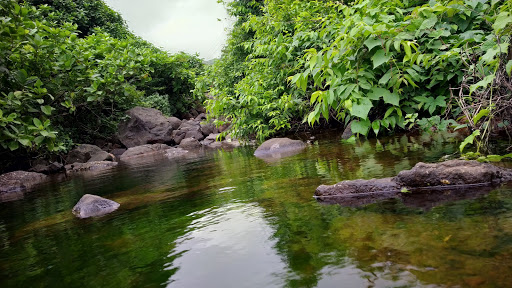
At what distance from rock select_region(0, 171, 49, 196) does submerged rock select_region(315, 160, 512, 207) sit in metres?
5.99

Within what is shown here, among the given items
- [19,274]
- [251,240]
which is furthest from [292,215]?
[19,274]

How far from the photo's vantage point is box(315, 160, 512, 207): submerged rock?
1832 millimetres

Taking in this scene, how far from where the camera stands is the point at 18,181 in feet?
20.9

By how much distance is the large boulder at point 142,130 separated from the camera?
12.2 metres

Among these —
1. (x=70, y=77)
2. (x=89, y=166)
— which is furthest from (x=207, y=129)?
(x=70, y=77)

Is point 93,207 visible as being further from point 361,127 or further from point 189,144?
point 189,144

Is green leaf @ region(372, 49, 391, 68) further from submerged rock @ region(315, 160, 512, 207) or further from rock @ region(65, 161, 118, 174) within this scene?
rock @ region(65, 161, 118, 174)

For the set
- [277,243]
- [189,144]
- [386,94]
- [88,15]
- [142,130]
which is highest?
[88,15]

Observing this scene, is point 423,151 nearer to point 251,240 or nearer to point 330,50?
point 330,50

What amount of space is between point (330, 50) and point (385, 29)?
1.78 ft

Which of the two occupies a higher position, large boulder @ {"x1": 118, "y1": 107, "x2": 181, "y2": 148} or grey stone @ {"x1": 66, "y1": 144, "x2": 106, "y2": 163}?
large boulder @ {"x1": 118, "y1": 107, "x2": 181, "y2": 148}

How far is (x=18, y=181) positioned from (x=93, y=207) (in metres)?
4.73

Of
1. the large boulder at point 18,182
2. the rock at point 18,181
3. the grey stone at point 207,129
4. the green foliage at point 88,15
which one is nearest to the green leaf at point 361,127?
the large boulder at point 18,182

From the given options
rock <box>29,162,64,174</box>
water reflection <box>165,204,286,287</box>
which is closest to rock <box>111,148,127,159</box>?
rock <box>29,162,64,174</box>
